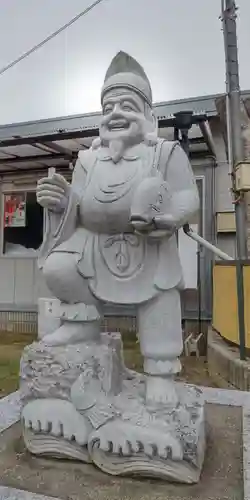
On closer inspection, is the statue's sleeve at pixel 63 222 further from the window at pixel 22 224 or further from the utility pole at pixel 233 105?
the window at pixel 22 224

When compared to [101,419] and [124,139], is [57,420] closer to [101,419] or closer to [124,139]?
[101,419]

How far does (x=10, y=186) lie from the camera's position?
6.38 m

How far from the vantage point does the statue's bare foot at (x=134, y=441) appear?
1428 mm

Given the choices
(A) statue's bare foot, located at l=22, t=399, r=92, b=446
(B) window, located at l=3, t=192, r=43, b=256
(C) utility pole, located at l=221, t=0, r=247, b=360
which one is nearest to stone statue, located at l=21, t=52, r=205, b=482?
(A) statue's bare foot, located at l=22, t=399, r=92, b=446

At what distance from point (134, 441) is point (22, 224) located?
523 cm

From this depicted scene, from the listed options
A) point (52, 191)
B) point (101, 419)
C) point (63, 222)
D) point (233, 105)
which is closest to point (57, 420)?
point (101, 419)

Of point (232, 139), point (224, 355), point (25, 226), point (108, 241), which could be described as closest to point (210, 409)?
point (108, 241)

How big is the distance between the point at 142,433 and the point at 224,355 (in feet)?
7.48

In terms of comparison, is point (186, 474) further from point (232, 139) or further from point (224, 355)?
point (232, 139)

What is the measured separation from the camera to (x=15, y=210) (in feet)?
20.8

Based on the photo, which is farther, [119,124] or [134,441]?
[119,124]

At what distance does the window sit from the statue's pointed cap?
4.62m

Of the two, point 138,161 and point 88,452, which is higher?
point 138,161

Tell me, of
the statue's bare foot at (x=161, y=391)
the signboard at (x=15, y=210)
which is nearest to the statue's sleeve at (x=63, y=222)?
the statue's bare foot at (x=161, y=391)
